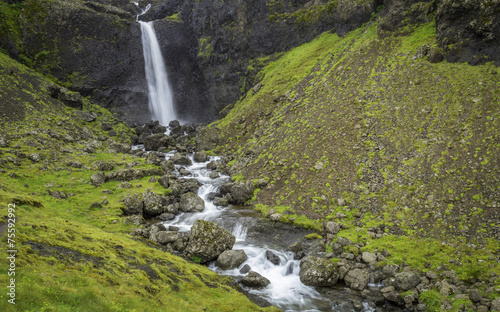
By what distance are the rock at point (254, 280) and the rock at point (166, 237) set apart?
795 cm

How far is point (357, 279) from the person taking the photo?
20.2 m

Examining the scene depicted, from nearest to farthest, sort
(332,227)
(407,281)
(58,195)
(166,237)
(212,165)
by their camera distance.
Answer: (407,281)
(166,237)
(332,227)
(58,195)
(212,165)

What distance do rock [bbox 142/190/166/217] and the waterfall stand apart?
49.5 metres

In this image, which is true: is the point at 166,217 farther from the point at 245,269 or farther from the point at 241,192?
the point at 245,269

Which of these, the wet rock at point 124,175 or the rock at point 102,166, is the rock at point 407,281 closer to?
the wet rock at point 124,175

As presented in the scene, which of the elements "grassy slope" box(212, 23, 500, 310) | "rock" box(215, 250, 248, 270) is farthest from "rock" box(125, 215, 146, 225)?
"grassy slope" box(212, 23, 500, 310)

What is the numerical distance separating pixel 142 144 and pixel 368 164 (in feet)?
168

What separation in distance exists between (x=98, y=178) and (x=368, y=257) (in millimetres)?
34329

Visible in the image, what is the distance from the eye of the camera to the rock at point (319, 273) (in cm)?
2062

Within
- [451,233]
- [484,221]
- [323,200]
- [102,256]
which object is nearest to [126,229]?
[102,256]

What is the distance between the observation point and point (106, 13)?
8050 cm

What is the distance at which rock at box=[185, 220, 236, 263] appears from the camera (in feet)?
77.9

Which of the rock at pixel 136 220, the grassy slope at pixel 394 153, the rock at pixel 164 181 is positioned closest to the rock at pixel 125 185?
the rock at pixel 164 181

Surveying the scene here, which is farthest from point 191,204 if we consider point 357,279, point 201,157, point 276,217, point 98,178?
point 357,279
